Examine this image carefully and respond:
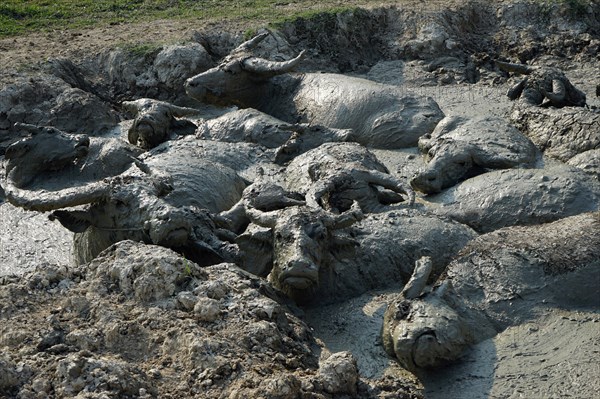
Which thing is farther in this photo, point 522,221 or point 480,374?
point 522,221

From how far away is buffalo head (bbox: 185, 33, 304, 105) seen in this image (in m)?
14.3

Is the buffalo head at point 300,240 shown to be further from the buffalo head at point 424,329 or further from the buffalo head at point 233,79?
the buffalo head at point 233,79

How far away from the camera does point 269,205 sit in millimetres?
9633

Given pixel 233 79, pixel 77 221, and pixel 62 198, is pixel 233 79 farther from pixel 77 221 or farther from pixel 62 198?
pixel 62 198

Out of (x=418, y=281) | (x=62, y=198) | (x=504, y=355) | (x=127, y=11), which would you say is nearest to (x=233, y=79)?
(x=62, y=198)

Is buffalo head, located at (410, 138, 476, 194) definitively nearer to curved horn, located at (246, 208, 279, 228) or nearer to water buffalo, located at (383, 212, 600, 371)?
curved horn, located at (246, 208, 279, 228)

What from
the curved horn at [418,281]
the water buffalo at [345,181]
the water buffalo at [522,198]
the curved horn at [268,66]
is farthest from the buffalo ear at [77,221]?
the curved horn at [268,66]

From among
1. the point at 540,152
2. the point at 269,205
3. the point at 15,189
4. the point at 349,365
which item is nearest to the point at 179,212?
the point at 269,205

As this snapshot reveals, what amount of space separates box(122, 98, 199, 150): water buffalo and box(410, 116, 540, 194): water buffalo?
3.01 m

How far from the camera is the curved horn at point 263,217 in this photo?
9.12 metres

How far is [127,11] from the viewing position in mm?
19188

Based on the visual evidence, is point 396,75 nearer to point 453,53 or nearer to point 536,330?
point 453,53

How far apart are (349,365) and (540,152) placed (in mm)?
5627

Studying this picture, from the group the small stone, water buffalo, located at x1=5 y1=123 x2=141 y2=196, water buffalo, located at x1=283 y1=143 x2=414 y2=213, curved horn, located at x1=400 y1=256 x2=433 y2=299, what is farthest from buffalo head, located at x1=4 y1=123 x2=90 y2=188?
curved horn, located at x1=400 y1=256 x2=433 y2=299
